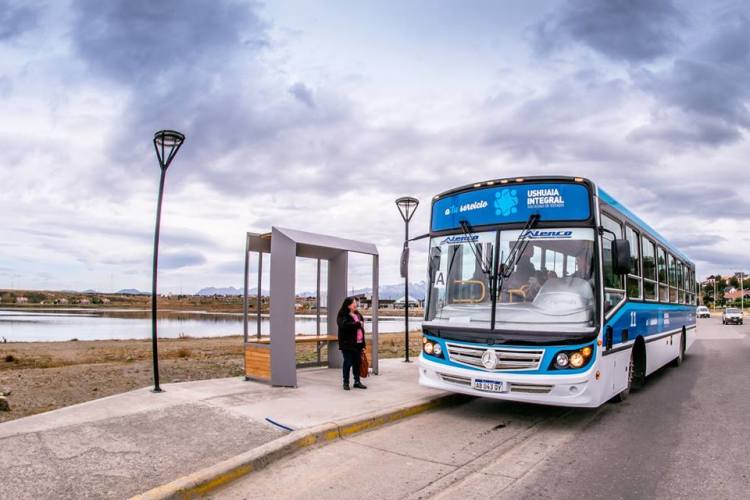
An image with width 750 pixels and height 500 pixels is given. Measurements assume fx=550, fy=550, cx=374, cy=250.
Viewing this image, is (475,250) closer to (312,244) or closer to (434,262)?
(434,262)

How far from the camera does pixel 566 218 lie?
7.36 metres

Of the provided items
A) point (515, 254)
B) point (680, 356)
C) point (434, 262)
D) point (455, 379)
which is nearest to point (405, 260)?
point (434, 262)

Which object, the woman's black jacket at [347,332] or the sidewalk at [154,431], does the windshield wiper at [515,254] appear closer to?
the sidewalk at [154,431]

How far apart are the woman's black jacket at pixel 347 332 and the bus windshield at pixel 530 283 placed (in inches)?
78.6

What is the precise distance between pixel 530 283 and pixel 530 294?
0.49 ft

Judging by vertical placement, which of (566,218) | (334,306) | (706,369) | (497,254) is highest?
(566,218)

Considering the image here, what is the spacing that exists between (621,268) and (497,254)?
160 centimetres

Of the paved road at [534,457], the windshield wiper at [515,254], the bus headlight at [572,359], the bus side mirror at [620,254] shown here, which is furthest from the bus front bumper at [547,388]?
the bus side mirror at [620,254]

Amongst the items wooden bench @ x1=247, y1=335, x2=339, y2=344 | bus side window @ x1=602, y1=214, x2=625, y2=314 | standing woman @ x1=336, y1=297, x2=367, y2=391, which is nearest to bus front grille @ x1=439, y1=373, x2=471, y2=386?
bus side window @ x1=602, y1=214, x2=625, y2=314

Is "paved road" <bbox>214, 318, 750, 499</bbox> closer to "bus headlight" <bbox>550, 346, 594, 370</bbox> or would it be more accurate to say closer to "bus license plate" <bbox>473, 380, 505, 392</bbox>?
"bus license plate" <bbox>473, 380, 505, 392</bbox>

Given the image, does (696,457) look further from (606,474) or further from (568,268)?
(568,268)

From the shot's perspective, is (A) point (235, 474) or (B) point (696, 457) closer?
(A) point (235, 474)

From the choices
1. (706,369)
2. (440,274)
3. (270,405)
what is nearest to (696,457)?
(440,274)

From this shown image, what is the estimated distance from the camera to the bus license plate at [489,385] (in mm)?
6973
